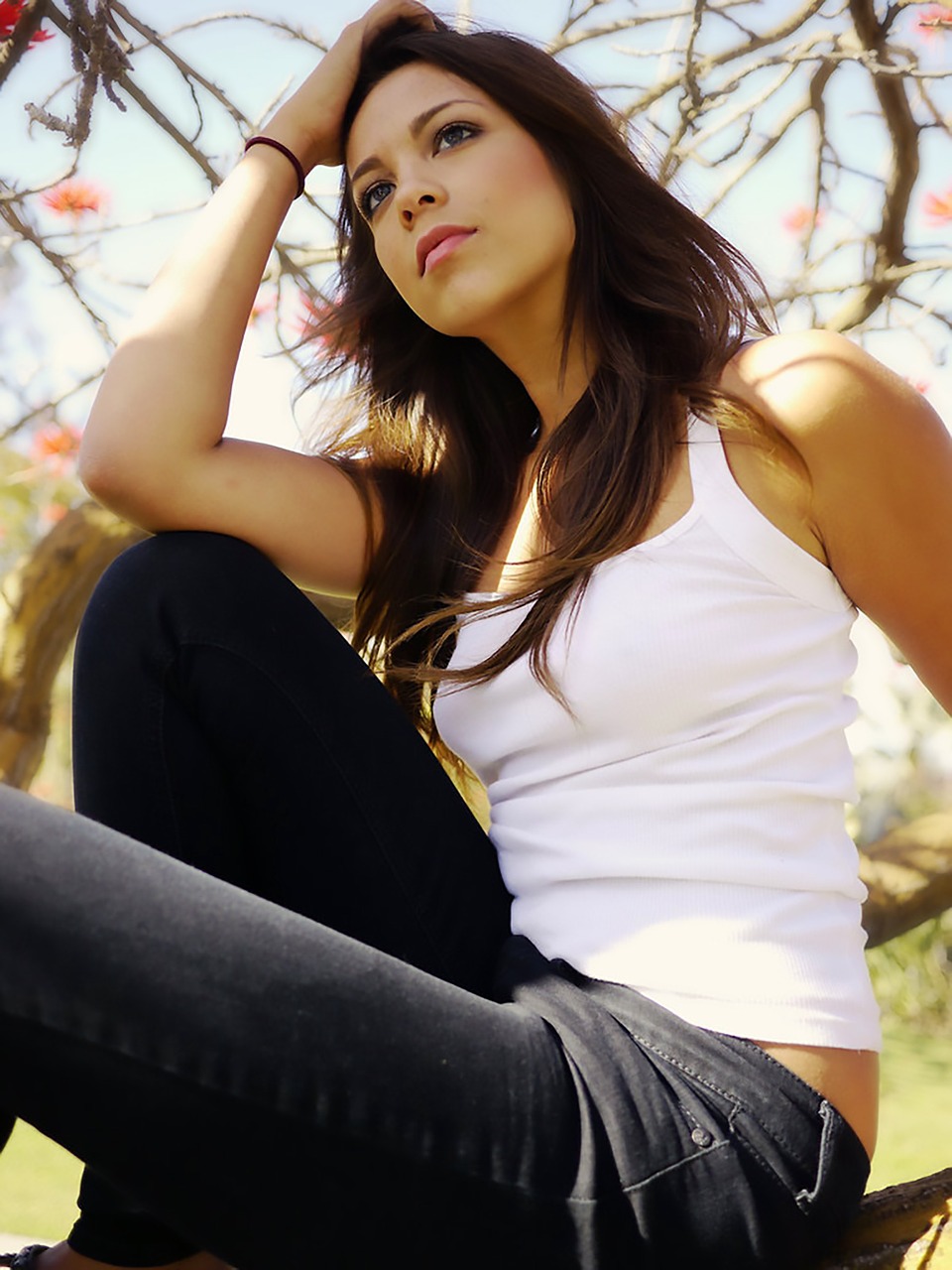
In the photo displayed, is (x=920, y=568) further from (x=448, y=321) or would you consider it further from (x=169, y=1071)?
(x=169, y=1071)

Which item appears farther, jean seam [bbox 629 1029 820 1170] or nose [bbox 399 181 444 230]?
nose [bbox 399 181 444 230]

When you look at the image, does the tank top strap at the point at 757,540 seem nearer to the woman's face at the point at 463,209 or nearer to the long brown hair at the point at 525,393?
the long brown hair at the point at 525,393

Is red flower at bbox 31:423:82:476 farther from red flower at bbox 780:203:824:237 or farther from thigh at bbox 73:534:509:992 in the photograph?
thigh at bbox 73:534:509:992

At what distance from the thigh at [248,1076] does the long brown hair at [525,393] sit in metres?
0.43

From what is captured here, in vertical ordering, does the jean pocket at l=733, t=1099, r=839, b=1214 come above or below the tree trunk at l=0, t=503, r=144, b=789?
below

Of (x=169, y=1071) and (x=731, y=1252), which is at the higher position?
(x=169, y=1071)

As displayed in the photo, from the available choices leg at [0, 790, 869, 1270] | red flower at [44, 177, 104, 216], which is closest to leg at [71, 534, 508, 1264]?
leg at [0, 790, 869, 1270]

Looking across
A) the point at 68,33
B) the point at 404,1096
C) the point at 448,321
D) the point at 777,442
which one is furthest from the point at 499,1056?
the point at 68,33

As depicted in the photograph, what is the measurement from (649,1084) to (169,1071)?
36 centimetres

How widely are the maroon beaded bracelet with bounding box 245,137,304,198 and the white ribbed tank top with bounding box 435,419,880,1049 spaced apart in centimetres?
68

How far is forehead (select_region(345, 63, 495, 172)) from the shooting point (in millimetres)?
1564

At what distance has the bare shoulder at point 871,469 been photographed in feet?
4.20

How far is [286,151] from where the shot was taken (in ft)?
5.50

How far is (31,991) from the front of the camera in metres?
0.87
